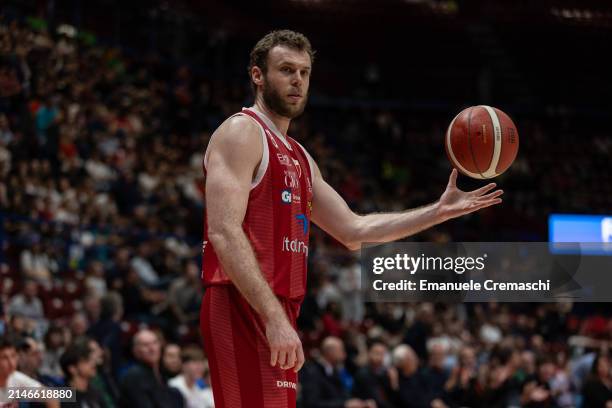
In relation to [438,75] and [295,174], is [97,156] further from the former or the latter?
[438,75]

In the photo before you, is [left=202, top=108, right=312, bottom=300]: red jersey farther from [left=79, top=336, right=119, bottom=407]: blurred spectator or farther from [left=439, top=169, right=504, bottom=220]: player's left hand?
[left=79, top=336, right=119, bottom=407]: blurred spectator

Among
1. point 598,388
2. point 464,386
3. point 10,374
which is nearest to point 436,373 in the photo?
point 464,386

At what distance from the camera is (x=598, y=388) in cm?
1013

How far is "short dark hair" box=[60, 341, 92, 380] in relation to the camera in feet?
23.9

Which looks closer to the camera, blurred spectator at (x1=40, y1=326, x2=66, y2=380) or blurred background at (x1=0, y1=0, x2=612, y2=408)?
blurred spectator at (x1=40, y1=326, x2=66, y2=380)

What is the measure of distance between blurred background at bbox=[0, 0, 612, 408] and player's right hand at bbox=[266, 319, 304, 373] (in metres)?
4.10

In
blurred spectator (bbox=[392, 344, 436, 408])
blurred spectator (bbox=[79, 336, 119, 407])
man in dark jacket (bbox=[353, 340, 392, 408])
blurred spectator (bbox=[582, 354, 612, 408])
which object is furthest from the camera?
blurred spectator (bbox=[392, 344, 436, 408])

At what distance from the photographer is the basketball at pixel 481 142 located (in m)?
4.54

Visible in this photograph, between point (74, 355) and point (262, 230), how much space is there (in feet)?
13.1

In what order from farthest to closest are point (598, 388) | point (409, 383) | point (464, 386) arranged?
point (464, 386)
point (409, 383)
point (598, 388)

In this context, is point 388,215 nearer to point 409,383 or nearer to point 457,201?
point 457,201

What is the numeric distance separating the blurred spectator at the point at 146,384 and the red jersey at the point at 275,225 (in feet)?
15.2

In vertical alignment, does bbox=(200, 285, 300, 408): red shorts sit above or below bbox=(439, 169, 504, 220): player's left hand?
below

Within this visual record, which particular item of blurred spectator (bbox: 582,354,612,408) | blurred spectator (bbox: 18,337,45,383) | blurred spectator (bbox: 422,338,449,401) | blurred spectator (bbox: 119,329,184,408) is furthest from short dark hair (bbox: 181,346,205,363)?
blurred spectator (bbox: 582,354,612,408)
